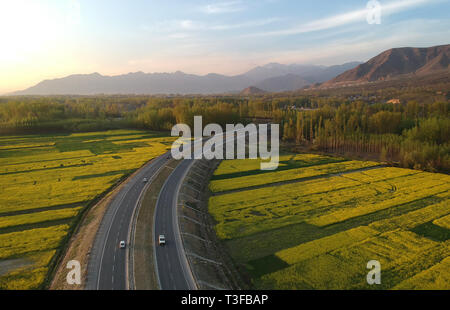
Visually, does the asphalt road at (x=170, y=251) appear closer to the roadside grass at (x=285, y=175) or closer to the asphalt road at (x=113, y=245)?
the asphalt road at (x=113, y=245)

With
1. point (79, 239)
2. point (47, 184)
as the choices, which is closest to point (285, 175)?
point (79, 239)

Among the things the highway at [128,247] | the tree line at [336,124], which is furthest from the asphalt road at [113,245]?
the tree line at [336,124]

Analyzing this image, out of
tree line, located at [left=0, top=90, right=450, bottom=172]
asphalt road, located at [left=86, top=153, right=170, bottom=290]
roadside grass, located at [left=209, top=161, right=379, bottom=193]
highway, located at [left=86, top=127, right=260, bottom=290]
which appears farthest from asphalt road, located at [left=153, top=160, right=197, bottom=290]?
tree line, located at [left=0, top=90, right=450, bottom=172]

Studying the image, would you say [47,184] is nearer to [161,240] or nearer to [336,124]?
[161,240]
